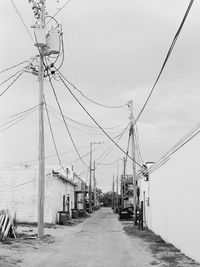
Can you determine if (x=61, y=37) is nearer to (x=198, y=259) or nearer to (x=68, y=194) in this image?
(x=198, y=259)

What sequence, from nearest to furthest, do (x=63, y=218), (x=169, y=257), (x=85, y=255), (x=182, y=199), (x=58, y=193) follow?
(x=169, y=257), (x=85, y=255), (x=182, y=199), (x=63, y=218), (x=58, y=193)

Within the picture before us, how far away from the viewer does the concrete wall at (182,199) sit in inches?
516

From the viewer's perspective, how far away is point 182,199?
15367 millimetres

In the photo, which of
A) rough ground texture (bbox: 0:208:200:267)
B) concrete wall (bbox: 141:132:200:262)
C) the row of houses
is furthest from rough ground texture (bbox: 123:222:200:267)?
the row of houses

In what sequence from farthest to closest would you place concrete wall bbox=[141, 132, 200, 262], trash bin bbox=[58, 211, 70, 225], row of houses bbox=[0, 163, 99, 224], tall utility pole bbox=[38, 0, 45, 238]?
trash bin bbox=[58, 211, 70, 225] < row of houses bbox=[0, 163, 99, 224] < tall utility pole bbox=[38, 0, 45, 238] < concrete wall bbox=[141, 132, 200, 262]

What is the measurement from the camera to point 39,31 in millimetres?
21828

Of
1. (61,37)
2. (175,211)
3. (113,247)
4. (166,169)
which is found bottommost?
(113,247)

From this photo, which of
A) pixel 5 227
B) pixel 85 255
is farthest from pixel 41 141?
pixel 85 255

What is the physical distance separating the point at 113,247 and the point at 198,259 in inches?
226

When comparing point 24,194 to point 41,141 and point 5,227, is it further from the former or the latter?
point 5,227

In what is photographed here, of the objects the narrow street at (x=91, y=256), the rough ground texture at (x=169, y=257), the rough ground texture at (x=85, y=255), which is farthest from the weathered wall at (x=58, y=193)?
the rough ground texture at (x=169, y=257)

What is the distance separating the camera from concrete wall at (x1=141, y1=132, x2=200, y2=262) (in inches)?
516

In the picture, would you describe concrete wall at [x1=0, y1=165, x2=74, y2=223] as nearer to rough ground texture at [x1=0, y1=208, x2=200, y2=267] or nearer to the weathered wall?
the weathered wall

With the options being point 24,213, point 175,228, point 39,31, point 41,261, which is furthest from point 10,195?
point 41,261
